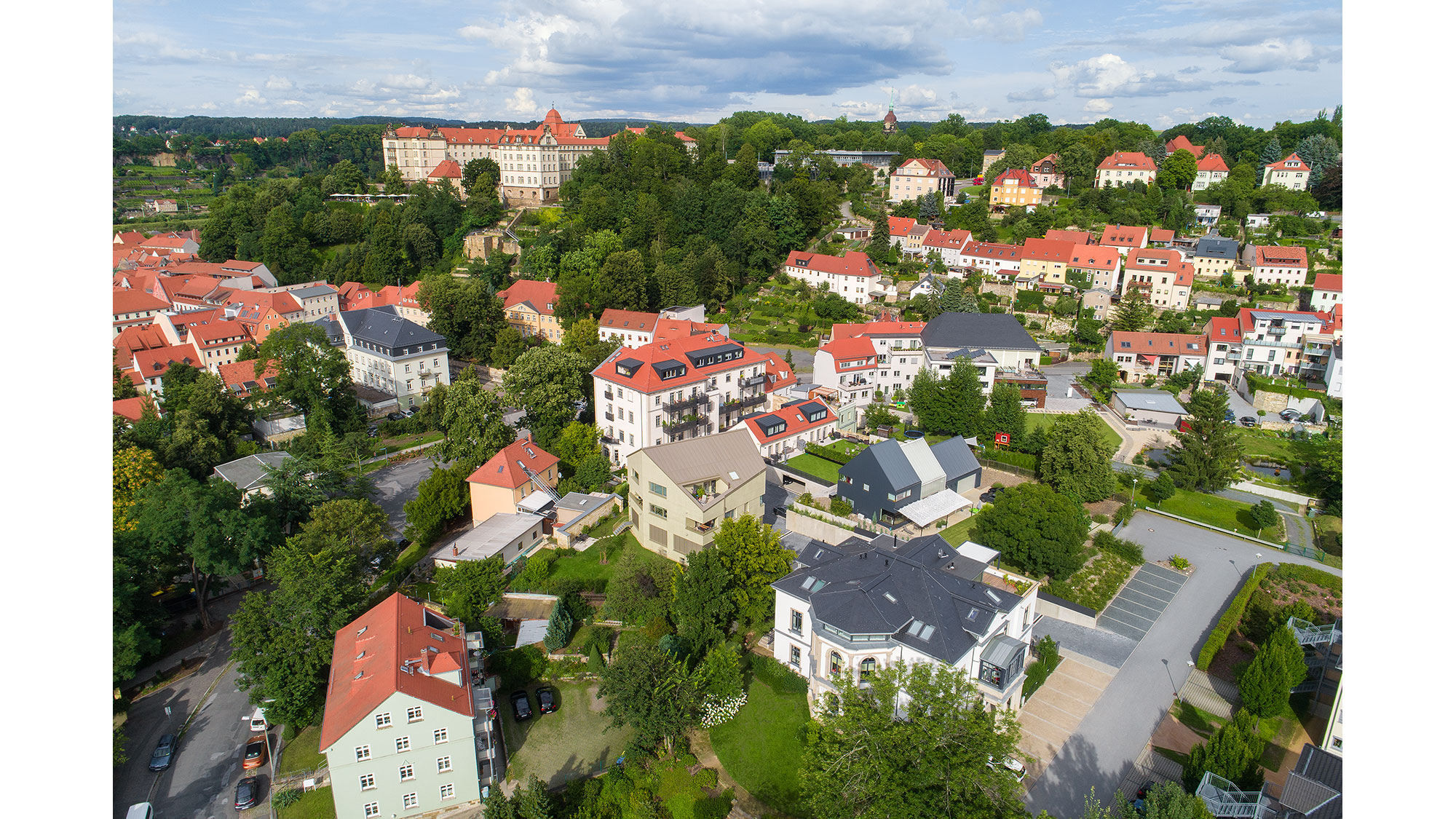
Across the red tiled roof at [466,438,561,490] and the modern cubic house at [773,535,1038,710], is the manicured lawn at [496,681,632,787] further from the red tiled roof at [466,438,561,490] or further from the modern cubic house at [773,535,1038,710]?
the red tiled roof at [466,438,561,490]

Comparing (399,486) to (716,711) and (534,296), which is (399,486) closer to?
(534,296)

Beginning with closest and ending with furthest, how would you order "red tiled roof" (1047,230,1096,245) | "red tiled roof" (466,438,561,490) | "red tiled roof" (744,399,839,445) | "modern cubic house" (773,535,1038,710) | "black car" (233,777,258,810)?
"black car" (233,777,258,810)
"modern cubic house" (773,535,1038,710)
"red tiled roof" (466,438,561,490)
"red tiled roof" (744,399,839,445)
"red tiled roof" (1047,230,1096,245)


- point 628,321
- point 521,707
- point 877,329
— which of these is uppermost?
point 628,321

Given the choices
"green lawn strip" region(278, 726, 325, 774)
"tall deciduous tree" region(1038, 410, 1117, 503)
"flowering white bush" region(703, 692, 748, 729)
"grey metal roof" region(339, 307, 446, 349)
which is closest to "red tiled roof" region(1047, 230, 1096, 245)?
"tall deciduous tree" region(1038, 410, 1117, 503)

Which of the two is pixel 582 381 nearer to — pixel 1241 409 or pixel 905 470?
pixel 905 470

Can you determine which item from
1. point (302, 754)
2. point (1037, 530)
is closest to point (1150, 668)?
point (1037, 530)

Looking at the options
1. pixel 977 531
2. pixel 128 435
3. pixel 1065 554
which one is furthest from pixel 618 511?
pixel 128 435

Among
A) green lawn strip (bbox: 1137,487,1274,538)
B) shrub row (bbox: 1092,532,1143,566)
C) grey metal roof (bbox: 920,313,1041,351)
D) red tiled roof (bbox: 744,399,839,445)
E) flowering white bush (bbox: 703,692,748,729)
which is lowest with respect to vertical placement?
flowering white bush (bbox: 703,692,748,729)

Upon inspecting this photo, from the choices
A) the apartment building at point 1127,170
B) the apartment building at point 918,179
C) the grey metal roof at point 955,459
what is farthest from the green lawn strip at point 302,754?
the apartment building at point 1127,170
